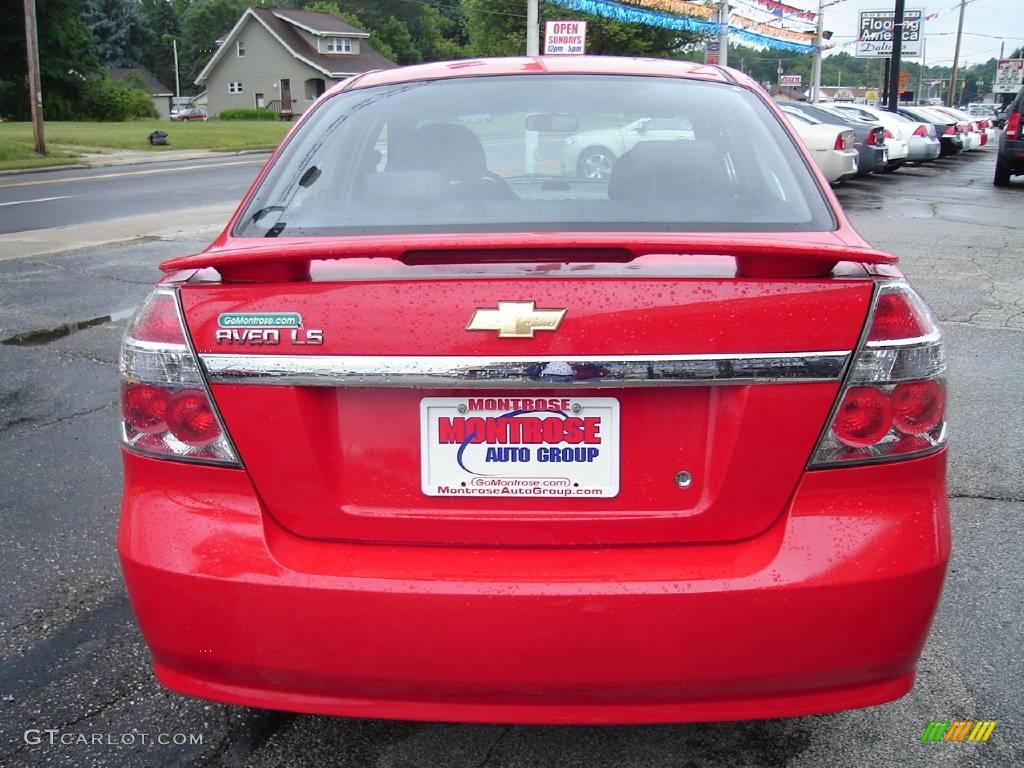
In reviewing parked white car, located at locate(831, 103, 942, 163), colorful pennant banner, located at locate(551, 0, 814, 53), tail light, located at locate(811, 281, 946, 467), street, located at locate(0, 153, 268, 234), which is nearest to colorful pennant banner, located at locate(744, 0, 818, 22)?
colorful pennant banner, located at locate(551, 0, 814, 53)

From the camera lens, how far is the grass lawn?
86.9 ft

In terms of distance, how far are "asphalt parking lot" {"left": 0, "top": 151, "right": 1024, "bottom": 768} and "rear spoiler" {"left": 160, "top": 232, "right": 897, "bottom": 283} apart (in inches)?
48.3

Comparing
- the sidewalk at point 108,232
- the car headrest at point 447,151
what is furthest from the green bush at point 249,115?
the car headrest at point 447,151

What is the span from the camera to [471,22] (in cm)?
5772

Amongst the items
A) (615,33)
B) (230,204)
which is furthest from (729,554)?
(615,33)

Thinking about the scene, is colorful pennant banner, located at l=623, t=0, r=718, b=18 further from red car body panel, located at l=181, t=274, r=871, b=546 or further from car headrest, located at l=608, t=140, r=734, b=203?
red car body panel, located at l=181, t=274, r=871, b=546

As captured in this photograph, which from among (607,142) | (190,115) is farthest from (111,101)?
(607,142)

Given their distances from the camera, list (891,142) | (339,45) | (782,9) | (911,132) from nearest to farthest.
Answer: (891,142), (911,132), (782,9), (339,45)

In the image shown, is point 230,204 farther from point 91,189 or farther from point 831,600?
point 831,600

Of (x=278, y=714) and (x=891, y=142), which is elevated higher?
(x=891, y=142)

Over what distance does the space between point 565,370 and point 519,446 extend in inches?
7.6

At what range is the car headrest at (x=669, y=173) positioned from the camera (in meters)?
2.52

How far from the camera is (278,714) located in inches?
103

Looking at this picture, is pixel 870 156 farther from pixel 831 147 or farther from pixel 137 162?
pixel 137 162
